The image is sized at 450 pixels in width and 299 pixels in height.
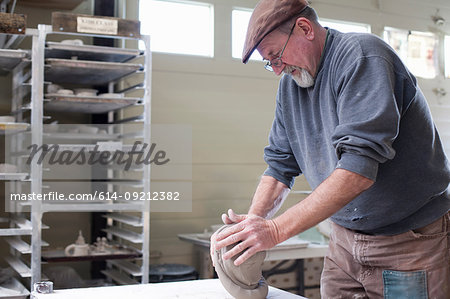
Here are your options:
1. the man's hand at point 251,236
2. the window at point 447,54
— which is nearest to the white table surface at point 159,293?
the man's hand at point 251,236

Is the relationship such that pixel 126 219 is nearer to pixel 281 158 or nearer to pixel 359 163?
pixel 281 158

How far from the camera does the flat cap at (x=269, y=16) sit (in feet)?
5.34

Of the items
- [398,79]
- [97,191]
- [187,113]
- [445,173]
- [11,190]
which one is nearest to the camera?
[398,79]

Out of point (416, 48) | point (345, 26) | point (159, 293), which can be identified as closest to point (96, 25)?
point (159, 293)

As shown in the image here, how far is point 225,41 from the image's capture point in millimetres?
4859

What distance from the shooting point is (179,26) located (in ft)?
15.6

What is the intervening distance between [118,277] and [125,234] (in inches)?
13.4

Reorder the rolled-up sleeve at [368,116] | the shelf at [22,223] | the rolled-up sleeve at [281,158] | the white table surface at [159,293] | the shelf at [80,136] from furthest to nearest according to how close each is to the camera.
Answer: the shelf at [80,136], the shelf at [22,223], the rolled-up sleeve at [281,158], the white table surface at [159,293], the rolled-up sleeve at [368,116]

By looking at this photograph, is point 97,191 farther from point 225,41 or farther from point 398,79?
point 398,79

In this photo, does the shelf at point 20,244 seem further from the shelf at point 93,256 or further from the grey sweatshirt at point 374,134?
the grey sweatshirt at point 374,134

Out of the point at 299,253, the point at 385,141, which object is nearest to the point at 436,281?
the point at 385,141

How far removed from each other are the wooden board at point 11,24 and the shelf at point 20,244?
4.40 feet

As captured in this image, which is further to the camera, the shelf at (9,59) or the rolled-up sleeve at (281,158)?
the shelf at (9,59)

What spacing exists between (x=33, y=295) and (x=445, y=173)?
1523 millimetres
